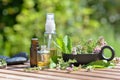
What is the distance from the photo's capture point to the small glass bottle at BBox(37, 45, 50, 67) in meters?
2.33

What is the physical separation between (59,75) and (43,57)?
0.98 ft

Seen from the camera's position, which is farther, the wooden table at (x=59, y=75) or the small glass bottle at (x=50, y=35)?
the small glass bottle at (x=50, y=35)

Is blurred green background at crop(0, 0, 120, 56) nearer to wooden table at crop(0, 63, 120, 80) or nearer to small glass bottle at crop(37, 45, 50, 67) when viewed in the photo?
small glass bottle at crop(37, 45, 50, 67)

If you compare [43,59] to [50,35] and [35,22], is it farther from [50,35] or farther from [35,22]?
[35,22]

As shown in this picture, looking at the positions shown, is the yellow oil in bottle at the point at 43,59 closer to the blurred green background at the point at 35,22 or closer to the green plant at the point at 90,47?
the green plant at the point at 90,47

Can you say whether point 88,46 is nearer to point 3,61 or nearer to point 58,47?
point 58,47

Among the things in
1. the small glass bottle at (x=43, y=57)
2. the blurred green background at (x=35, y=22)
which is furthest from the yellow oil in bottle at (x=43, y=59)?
the blurred green background at (x=35, y=22)

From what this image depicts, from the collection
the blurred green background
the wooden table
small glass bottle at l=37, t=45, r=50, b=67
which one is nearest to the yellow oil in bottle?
small glass bottle at l=37, t=45, r=50, b=67

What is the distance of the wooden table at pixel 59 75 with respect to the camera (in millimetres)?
1985

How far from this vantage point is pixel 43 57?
2342mm

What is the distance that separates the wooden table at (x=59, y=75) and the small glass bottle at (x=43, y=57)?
113 mm

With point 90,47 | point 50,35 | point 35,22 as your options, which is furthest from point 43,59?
point 35,22

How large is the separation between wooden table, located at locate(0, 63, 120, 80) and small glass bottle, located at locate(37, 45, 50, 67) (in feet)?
0.37

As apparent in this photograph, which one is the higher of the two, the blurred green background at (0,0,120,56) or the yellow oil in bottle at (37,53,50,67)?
the blurred green background at (0,0,120,56)
